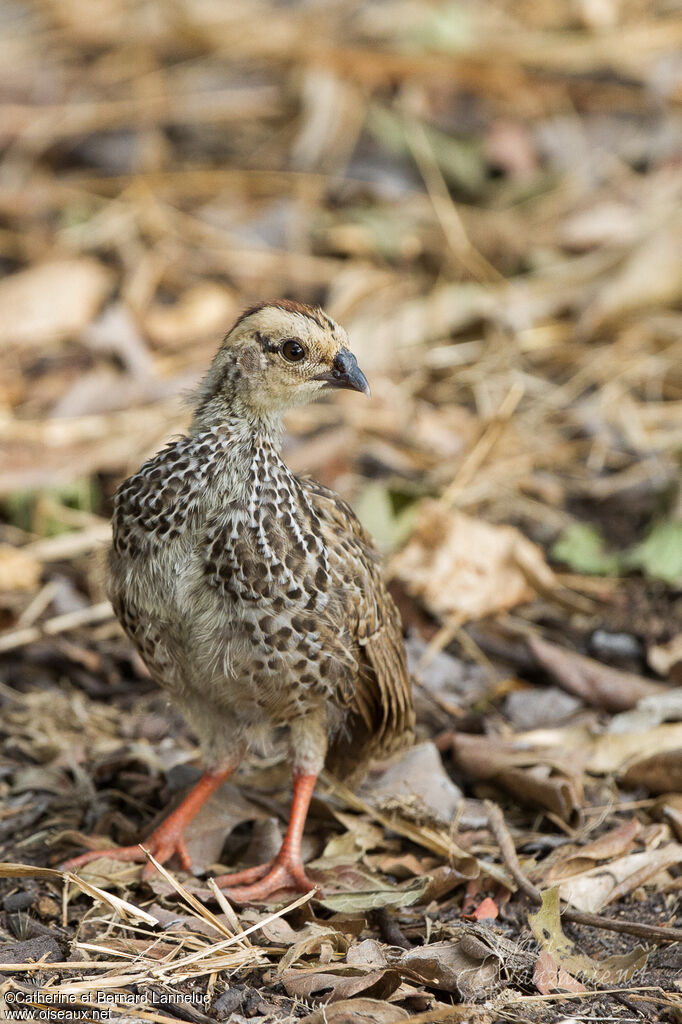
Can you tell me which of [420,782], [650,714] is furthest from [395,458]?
[420,782]

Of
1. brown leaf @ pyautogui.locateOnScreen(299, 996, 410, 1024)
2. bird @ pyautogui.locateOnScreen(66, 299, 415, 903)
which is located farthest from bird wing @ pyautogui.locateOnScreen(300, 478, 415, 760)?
brown leaf @ pyautogui.locateOnScreen(299, 996, 410, 1024)

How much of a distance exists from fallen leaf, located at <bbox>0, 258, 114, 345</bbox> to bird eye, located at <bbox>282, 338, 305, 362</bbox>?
3409mm

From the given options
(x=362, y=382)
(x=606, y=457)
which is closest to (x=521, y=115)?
A: (x=606, y=457)

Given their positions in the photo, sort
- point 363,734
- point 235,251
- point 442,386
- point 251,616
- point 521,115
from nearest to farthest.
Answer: point 251,616, point 363,734, point 442,386, point 235,251, point 521,115

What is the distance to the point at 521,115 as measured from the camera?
8.11 m

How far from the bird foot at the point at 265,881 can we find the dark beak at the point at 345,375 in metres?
1.47

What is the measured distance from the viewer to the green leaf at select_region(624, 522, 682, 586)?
5.10 metres

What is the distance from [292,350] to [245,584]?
734 millimetres

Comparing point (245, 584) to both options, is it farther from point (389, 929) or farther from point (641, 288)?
point (641, 288)

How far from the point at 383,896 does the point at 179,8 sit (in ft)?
23.5

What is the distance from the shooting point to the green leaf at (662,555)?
5.10m

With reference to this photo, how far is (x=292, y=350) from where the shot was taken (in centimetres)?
362

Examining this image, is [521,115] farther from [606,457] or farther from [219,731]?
[219,731]

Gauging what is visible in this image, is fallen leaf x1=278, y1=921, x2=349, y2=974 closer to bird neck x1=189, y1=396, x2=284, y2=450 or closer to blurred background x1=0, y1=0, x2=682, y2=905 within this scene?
blurred background x1=0, y1=0, x2=682, y2=905
